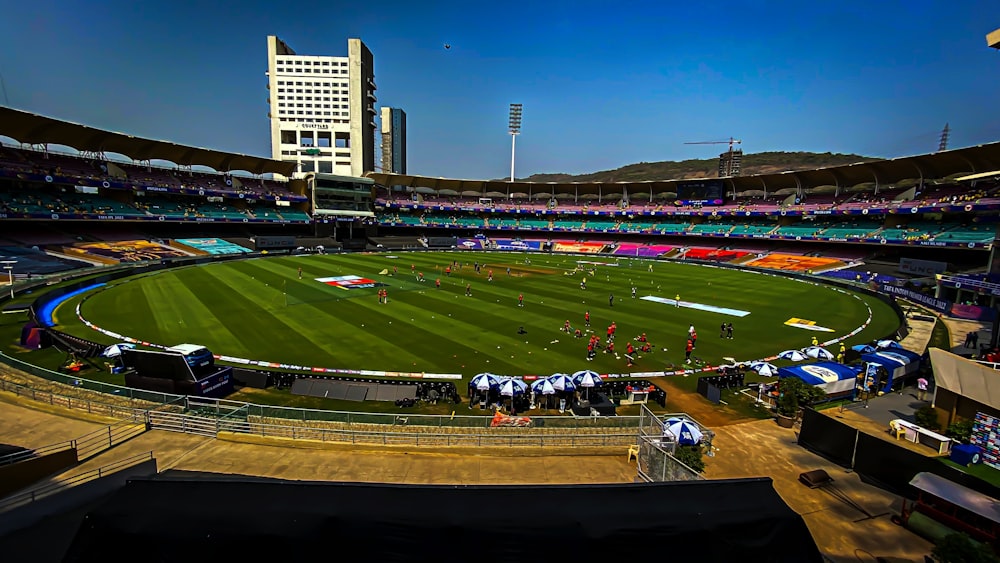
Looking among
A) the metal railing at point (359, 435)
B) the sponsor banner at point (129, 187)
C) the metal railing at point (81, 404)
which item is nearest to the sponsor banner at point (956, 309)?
the metal railing at point (359, 435)

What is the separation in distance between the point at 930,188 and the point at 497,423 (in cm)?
8274

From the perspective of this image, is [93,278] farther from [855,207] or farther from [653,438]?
[855,207]

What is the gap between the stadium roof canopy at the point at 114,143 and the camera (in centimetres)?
5855

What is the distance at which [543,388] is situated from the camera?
17922mm

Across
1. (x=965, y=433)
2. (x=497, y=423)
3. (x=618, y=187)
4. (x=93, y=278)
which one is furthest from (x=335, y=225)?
(x=965, y=433)

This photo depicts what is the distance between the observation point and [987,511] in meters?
8.86

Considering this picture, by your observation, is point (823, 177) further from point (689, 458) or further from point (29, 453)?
point (29, 453)

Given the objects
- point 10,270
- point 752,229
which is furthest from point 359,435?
point 752,229

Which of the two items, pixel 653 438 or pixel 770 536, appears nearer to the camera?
pixel 770 536

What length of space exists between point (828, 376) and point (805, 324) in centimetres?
1635

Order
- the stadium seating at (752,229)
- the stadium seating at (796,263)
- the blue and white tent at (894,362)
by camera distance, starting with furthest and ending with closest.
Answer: the stadium seating at (752,229)
the stadium seating at (796,263)
the blue and white tent at (894,362)

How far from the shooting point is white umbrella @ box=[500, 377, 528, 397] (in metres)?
17.4

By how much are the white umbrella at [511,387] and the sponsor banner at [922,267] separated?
56875 mm

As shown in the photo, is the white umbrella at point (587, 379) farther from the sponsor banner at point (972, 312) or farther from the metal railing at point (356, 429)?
the sponsor banner at point (972, 312)
